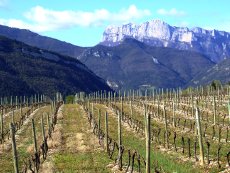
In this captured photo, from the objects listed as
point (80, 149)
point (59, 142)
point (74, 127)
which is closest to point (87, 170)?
point (80, 149)

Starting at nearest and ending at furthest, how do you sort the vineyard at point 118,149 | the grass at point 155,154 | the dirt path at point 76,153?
the grass at point 155,154, the vineyard at point 118,149, the dirt path at point 76,153

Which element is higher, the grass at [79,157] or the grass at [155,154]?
the grass at [155,154]

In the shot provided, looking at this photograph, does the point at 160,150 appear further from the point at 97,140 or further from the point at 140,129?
the point at 140,129

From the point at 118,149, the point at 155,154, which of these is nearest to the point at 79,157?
the point at 118,149

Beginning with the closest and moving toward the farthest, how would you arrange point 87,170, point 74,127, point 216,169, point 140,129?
1. point 216,169
2. point 87,170
3. point 140,129
4. point 74,127

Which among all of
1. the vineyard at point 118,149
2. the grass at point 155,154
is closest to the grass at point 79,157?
the vineyard at point 118,149

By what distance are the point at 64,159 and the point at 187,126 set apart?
21661 millimetres

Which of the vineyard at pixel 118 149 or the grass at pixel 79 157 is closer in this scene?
the vineyard at pixel 118 149

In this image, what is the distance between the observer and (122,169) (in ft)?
90.2

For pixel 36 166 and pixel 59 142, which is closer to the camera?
pixel 36 166

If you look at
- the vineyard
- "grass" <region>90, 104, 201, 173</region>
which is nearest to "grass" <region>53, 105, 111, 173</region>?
the vineyard

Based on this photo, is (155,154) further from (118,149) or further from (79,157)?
(79,157)

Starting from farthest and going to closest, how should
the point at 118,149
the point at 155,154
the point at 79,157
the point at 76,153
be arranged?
1. the point at 76,153
2. the point at 79,157
3. the point at 155,154
4. the point at 118,149

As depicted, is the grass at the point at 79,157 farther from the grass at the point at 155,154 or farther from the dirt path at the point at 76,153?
the grass at the point at 155,154
